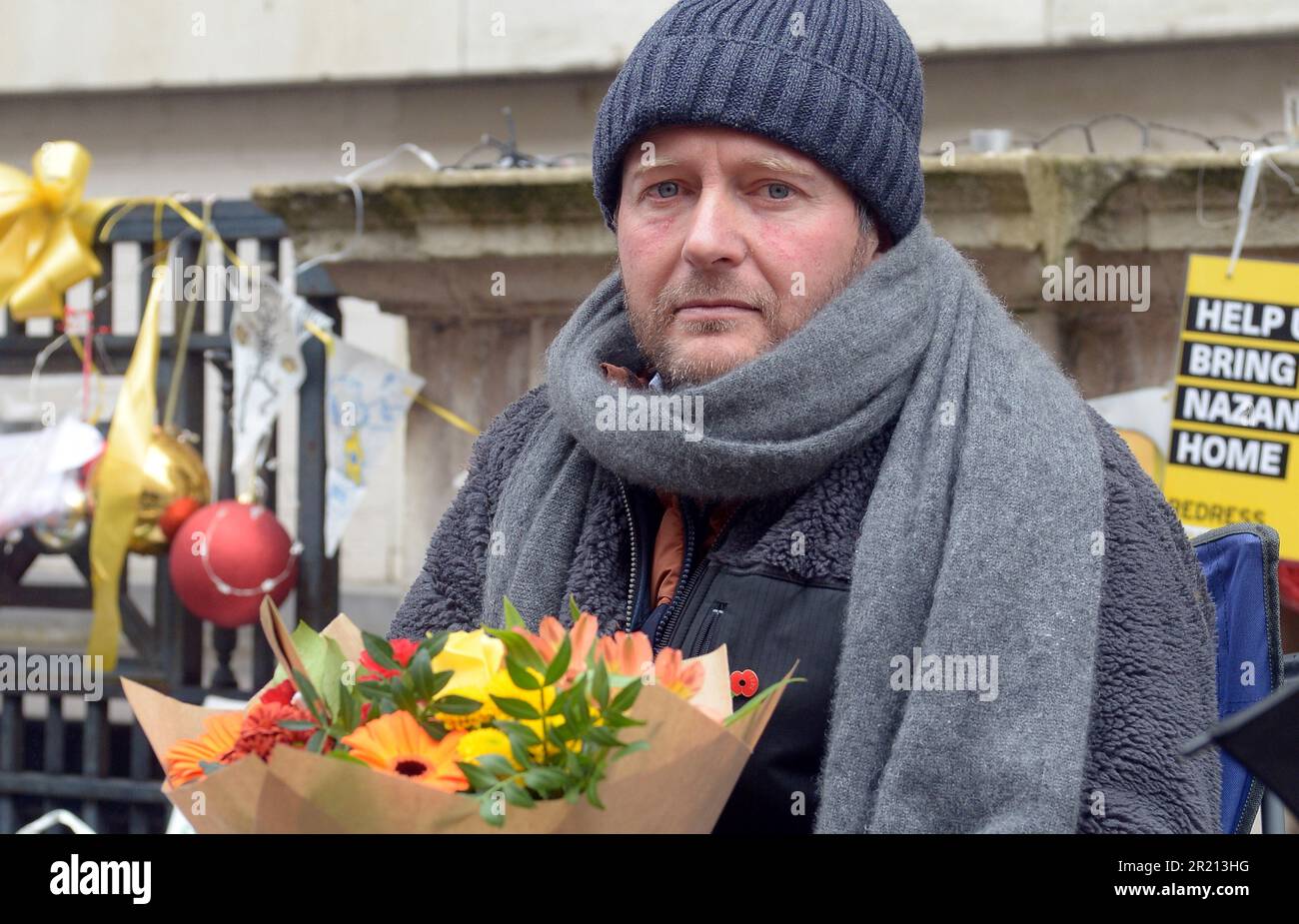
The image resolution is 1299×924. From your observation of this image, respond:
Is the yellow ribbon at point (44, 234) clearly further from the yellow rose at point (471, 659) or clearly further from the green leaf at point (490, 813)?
the green leaf at point (490, 813)

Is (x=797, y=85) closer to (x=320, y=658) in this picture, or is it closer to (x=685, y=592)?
(x=685, y=592)

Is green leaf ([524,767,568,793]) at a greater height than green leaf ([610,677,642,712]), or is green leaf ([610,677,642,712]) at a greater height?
green leaf ([610,677,642,712])

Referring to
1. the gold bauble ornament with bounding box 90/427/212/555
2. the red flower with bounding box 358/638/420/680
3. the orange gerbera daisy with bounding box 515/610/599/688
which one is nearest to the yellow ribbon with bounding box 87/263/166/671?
the gold bauble ornament with bounding box 90/427/212/555

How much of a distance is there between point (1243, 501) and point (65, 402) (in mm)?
2925

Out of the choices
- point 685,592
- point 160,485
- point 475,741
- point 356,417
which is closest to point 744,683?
point 685,592

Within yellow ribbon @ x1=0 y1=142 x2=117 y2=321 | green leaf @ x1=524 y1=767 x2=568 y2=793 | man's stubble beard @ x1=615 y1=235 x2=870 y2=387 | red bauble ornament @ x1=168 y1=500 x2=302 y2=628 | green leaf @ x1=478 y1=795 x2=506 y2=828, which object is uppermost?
yellow ribbon @ x1=0 y1=142 x2=117 y2=321

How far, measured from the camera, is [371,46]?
309 inches

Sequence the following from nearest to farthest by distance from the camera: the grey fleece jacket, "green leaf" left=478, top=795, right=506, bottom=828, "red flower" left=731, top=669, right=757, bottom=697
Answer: "green leaf" left=478, top=795, right=506, bottom=828
the grey fleece jacket
"red flower" left=731, top=669, right=757, bottom=697

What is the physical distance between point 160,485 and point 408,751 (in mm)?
2838

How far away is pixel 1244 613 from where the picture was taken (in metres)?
1.95

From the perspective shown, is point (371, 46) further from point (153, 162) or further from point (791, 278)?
point (791, 278)

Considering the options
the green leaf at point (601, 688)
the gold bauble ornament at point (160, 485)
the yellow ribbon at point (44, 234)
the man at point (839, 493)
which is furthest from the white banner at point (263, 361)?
the green leaf at point (601, 688)

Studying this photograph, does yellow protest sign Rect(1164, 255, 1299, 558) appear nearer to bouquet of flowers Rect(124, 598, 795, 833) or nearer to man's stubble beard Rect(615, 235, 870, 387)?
man's stubble beard Rect(615, 235, 870, 387)

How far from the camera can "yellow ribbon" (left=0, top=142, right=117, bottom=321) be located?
4008 mm
